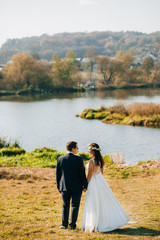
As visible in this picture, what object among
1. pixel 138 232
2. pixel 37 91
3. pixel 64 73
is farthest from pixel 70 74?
pixel 138 232

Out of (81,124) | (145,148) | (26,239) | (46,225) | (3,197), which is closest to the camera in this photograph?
(26,239)

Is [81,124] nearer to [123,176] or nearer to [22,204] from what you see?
[123,176]

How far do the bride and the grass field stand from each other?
7.9 inches

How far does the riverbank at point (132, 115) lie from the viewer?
32344 mm

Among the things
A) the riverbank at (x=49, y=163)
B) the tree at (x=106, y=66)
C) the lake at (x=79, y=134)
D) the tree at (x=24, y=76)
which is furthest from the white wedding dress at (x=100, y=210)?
the tree at (x=106, y=66)

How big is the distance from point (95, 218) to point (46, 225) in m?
1.16

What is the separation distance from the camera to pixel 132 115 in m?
35.7

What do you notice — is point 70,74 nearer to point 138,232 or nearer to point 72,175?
point 72,175

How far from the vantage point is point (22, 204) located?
841cm

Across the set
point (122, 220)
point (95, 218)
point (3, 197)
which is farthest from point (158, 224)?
point (3, 197)

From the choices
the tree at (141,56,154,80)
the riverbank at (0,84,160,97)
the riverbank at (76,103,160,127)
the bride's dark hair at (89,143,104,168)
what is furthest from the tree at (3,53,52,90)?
the bride's dark hair at (89,143,104,168)

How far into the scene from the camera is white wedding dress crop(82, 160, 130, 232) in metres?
6.02

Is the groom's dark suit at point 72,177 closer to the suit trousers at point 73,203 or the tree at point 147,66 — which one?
the suit trousers at point 73,203

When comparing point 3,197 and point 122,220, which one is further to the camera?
point 3,197
